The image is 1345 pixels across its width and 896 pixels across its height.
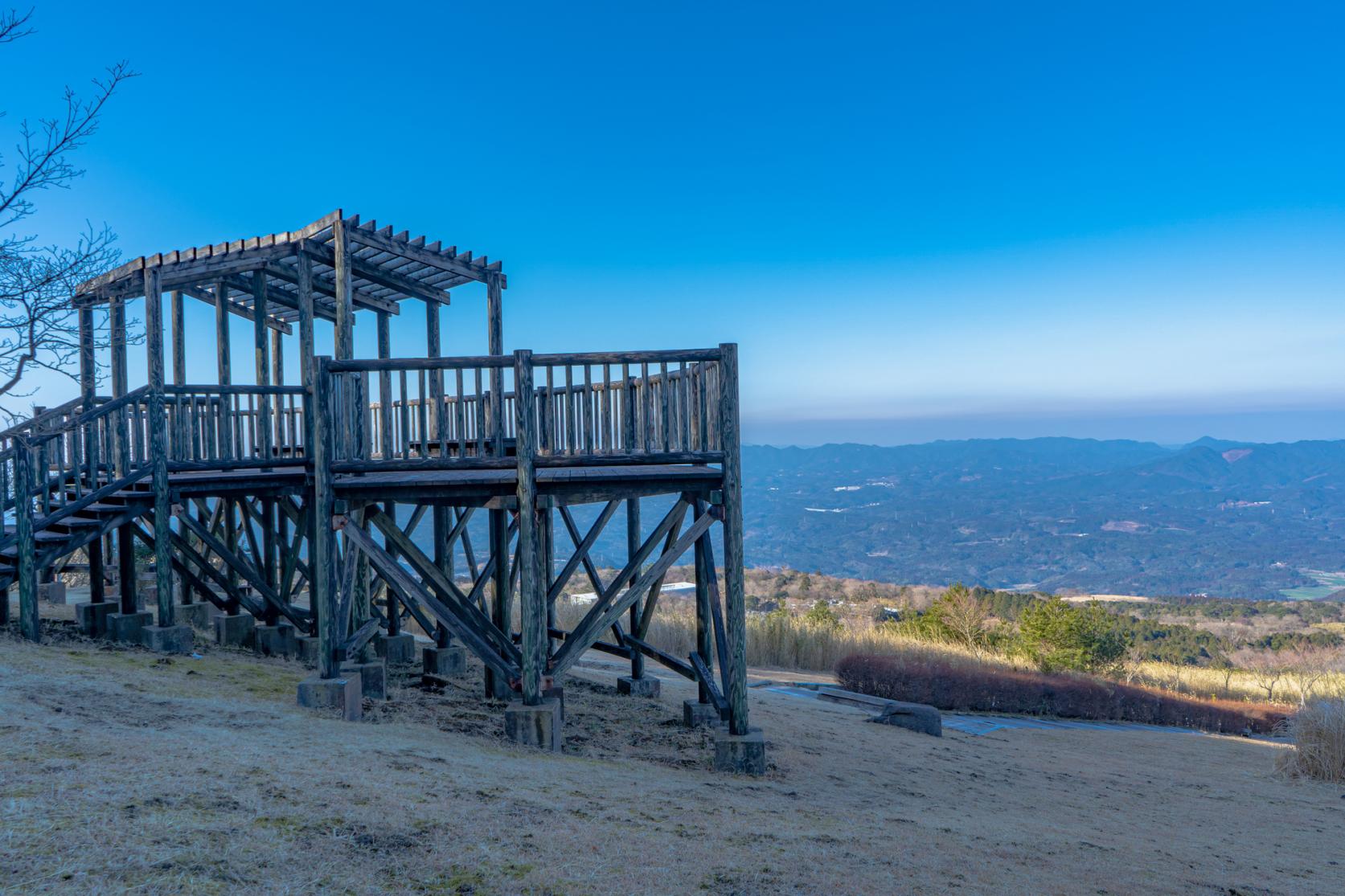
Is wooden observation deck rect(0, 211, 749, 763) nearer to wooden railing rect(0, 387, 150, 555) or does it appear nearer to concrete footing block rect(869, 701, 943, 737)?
wooden railing rect(0, 387, 150, 555)

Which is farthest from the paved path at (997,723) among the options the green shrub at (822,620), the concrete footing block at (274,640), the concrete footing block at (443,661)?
the concrete footing block at (274,640)

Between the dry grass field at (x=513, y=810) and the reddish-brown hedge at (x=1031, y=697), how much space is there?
6.05 metres

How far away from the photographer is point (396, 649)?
13.0 metres

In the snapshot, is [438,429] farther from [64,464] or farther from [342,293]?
[64,464]

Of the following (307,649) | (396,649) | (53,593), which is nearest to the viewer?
(307,649)

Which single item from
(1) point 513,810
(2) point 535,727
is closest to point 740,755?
(2) point 535,727

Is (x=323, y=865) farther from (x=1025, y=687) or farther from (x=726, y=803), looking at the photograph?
(x=1025, y=687)

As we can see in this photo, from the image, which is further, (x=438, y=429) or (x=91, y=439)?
(x=91, y=439)

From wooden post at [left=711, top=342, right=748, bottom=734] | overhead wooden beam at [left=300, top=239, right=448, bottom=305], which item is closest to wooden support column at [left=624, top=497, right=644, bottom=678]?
wooden post at [left=711, top=342, right=748, bottom=734]

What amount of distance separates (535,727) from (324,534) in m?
2.74

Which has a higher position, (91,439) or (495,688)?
(91,439)

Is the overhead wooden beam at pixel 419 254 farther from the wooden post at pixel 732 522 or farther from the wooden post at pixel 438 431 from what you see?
the wooden post at pixel 732 522

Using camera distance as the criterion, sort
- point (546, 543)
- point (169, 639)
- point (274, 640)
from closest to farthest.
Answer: point (169, 639) < point (546, 543) < point (274, 640)

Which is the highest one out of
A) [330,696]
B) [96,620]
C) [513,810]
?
[96,620]
